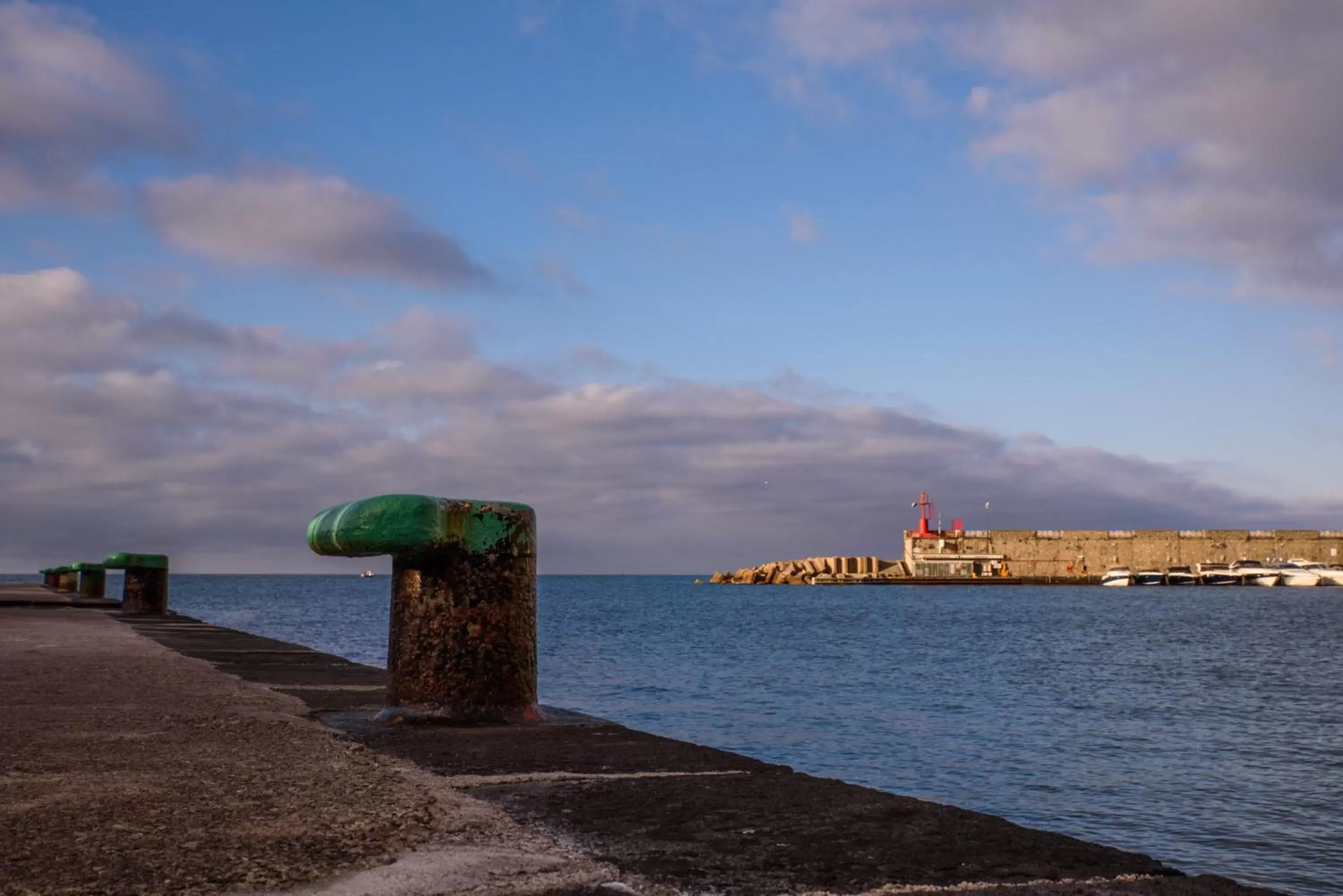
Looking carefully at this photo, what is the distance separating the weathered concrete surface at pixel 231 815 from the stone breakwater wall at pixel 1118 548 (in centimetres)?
9874

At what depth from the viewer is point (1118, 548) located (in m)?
99.4

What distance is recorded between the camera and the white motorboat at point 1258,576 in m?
95.1

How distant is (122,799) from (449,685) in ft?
5.91

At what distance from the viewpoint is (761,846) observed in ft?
7.97

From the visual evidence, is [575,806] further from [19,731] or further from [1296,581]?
[1296,581]

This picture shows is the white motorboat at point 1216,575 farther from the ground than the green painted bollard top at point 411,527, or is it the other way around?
the green painted bollard top at point 411,527

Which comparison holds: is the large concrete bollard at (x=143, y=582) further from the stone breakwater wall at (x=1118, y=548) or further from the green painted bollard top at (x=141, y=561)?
the stone breakwater wall at (x=1118, y=548)

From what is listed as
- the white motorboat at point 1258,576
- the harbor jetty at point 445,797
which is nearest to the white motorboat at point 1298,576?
the white motorboat at point 1258,576

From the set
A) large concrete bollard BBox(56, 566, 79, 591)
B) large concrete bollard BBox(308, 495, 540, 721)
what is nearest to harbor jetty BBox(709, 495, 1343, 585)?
large concrete bollard BBox(56, 566, 79, 591)

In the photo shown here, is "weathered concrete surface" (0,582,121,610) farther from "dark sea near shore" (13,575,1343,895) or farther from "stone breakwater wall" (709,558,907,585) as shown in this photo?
"stone breakwater wall" (709,558,907,585)

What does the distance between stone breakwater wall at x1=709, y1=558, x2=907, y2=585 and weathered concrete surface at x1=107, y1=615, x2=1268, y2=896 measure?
10216 cm

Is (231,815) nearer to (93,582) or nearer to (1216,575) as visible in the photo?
(93,582)

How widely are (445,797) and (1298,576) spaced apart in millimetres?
108547

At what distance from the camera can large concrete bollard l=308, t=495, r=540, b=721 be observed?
4523 mm
